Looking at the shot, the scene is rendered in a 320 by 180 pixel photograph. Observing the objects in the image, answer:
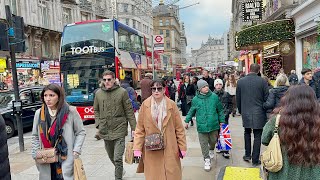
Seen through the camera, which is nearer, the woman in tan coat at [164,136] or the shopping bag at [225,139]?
the woman in tan coat at [164,136]

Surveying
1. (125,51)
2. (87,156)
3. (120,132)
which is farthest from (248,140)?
(125,51)

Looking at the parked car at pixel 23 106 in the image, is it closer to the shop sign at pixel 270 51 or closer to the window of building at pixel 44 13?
the shop sign at pixel 270 51

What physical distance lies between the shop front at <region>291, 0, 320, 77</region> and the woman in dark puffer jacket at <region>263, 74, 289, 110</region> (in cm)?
697

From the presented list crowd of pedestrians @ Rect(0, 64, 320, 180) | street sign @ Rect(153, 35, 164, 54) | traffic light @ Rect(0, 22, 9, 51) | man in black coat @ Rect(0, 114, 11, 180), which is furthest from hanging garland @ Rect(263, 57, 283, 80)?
man in black coat @ Rect(0, 114, 11, 180)

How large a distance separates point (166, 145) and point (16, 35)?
20.8ft

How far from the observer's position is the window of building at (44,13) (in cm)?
3111

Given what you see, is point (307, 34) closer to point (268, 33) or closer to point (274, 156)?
point (268, 33)

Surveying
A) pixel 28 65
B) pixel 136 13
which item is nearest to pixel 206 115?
pixel 28 65

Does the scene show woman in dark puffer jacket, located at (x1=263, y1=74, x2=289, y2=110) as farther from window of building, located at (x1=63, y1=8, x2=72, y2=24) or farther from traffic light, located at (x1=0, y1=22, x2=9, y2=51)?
window of building, located at (x1=63, y1=8, x2=72, y2=24)

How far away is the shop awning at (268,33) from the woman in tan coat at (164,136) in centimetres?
1122

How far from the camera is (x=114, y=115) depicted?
5160 millimetres

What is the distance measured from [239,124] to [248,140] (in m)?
4.56

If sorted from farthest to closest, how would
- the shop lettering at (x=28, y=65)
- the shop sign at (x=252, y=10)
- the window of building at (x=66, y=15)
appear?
the window of building at (x=66, y=15) → the shop lettering at (x=28, y=65) → the shop sign at (x=252, y=10)

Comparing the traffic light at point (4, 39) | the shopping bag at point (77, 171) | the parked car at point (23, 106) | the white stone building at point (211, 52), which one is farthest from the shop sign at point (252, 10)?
the white stone building at point (211, 52)
